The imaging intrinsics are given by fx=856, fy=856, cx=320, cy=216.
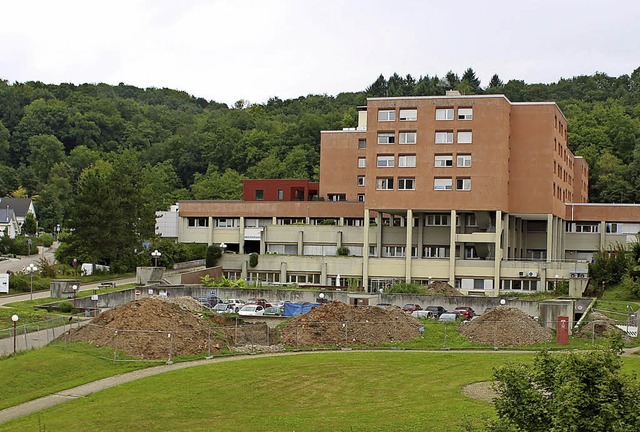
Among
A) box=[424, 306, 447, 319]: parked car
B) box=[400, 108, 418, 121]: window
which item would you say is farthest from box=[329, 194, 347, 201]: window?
box=[424, 306, 447, 319]: parked car

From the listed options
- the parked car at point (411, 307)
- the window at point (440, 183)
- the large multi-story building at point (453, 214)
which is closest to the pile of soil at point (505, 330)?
the parked car at point (411, 307)

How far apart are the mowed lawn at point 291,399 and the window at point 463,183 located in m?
39.9

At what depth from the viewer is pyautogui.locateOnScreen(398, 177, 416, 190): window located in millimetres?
84688

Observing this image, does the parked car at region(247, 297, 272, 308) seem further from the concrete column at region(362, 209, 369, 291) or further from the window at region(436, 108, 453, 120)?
the window at region(436, 108, 453, 120)

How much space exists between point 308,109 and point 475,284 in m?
119

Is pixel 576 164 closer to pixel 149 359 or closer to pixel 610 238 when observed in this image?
pixel 610 238

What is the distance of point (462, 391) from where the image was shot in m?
36.2

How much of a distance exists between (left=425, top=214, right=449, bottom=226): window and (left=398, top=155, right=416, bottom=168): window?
29.2 feet

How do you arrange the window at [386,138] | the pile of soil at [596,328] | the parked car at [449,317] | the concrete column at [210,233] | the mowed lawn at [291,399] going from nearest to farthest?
the mowed lawn at [291,399] → the pile of soil at [596,328] → the parked car at [449,317] → the window at [386,138] → the concrete column at [210,233]

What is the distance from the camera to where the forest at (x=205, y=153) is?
8681 centimetres

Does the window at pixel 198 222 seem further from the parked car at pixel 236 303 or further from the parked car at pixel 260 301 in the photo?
the parked car at pixel 236 303

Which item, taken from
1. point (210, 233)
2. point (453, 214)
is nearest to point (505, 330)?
point (453, 214)

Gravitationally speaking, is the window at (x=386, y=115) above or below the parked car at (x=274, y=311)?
above

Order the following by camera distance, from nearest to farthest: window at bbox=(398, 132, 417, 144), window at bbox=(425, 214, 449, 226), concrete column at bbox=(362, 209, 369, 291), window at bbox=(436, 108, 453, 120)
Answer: window at bbox=(436, 108, 453, 120)
window at bbox=(398, 132, 417, 144)
concrete column at bbox=(362, 209, 369, 291)
window at bbox=(425, 214, 449, 226)
